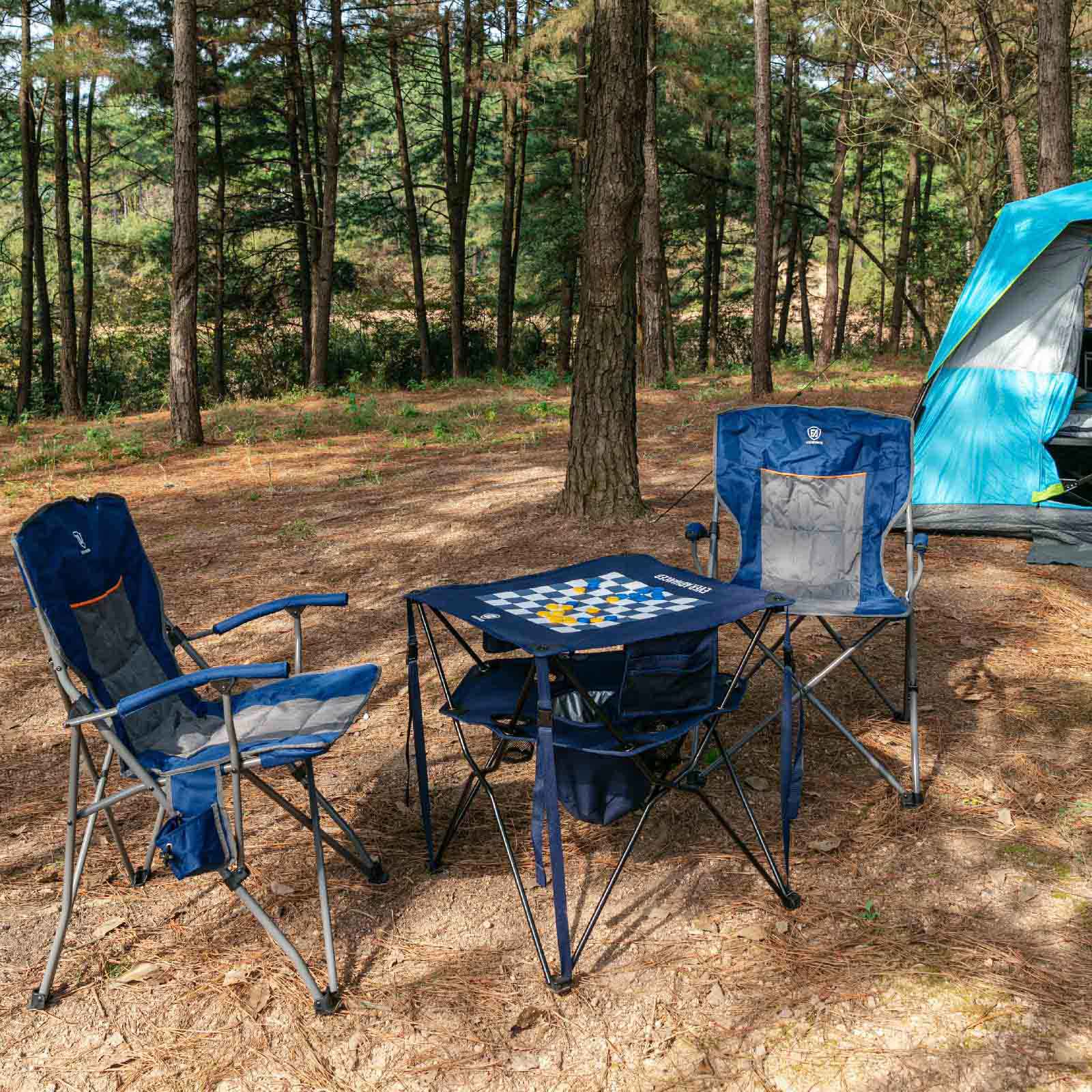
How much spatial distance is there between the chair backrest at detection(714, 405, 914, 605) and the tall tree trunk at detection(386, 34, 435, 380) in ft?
42.0

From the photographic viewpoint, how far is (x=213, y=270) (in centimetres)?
1750

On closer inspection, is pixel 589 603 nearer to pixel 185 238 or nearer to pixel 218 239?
pixel 185 238

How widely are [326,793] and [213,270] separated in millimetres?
16265

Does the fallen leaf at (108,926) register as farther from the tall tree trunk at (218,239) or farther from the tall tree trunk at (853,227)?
the tall tree trunk at (853,227)

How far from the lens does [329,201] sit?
13.4 metres

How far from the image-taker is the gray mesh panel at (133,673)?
257 cm

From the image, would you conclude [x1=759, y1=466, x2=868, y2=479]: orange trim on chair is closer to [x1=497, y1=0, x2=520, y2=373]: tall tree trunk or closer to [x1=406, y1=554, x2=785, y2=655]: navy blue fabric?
[x1=406, y1=554, x2=785, y2=655]: navy blue fabric

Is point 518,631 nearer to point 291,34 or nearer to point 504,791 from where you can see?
point 504,791

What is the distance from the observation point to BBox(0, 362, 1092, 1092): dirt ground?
6.48 ft

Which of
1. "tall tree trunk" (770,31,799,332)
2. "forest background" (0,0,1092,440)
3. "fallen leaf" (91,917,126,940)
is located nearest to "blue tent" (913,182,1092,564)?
"forest background" (0,0,1092,440)

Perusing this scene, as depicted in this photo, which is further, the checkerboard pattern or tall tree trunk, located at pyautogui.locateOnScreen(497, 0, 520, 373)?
tall tree trunk, located at pyautogui.locateOnScreen(497, 0, 520, 373)

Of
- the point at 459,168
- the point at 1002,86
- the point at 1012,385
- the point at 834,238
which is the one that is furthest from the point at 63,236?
the point at 1012,385

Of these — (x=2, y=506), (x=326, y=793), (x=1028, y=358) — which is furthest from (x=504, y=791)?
(x=2, y=506)

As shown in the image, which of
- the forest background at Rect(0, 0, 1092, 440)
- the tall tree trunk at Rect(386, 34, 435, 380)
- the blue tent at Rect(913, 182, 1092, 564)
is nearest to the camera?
the blue tent at Rect(913, 182, 1092, 564)
